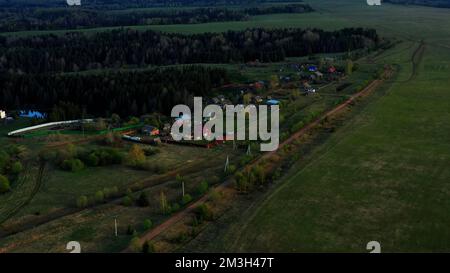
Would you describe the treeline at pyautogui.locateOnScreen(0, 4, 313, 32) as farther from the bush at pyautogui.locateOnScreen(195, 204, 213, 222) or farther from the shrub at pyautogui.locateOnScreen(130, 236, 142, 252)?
the shrub at pyautogui.locateOnScreen(130, 236, 142, 252)

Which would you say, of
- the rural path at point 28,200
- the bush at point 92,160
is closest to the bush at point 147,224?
the rural path at point 28,200

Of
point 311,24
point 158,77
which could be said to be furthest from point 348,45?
point 158,77

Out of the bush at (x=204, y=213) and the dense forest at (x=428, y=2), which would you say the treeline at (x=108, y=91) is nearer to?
the bush at (x=204, y=213)

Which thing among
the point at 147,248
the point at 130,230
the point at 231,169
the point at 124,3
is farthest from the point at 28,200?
the point at 124,3

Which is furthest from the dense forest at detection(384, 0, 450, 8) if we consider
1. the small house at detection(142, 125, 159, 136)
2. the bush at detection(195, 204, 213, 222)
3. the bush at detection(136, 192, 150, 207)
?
the bush at detection(195, 204, 213, 222)

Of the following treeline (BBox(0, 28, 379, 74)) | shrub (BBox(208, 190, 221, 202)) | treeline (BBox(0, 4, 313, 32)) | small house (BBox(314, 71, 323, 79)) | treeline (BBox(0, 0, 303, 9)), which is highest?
treeline (BBox(0, 0, 303, 9))

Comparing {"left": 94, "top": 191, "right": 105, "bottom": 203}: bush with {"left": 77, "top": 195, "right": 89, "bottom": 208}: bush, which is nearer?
{"left": 77, "top": 195, "right": 89, "bottom": 208}: bush

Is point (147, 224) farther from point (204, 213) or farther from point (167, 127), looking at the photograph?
point (167, 127)
